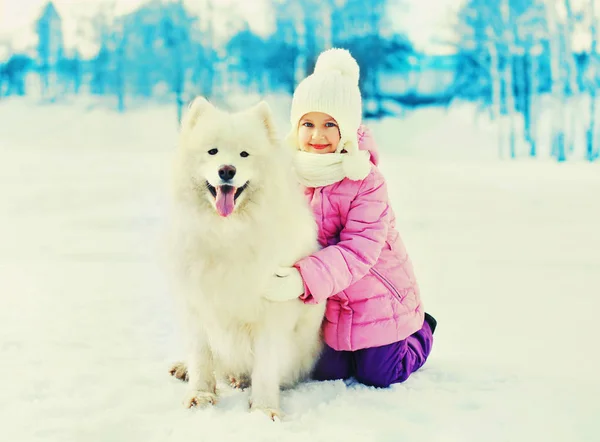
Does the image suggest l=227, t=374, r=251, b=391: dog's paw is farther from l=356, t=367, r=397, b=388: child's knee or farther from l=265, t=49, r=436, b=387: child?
l=356, t=367, r=397, b=388: child's knee

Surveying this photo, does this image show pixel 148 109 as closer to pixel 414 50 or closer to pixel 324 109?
pixel 414 50

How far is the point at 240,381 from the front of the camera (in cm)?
270

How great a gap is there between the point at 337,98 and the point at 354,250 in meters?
0.67

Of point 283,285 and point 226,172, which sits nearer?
point 226,172

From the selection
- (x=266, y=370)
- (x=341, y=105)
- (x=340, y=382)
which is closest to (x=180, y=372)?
(x=266, y=370)

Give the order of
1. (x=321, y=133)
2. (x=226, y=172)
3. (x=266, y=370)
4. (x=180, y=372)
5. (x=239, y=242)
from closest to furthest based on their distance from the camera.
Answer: (x=226, y=172), (x=239, y=242), (x=266, y=370), (x=321, y=133), (x=180, y=372)

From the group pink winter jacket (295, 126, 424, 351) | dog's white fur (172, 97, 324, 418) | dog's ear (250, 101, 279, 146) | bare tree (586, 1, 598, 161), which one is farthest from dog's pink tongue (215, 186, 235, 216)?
bare tree (586, 1, 598, 161)

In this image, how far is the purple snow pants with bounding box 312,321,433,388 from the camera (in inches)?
106

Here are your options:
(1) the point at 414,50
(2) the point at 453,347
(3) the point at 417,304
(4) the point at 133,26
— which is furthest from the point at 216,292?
(1) the point at 414,50

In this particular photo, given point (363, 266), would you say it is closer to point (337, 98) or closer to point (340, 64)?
point (337, 98)

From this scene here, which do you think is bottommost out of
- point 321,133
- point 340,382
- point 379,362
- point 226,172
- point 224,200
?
point 340,382

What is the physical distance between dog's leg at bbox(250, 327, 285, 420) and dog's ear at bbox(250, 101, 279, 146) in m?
0.78

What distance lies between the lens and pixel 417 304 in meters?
2.87

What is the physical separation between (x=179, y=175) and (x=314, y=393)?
1.13m
